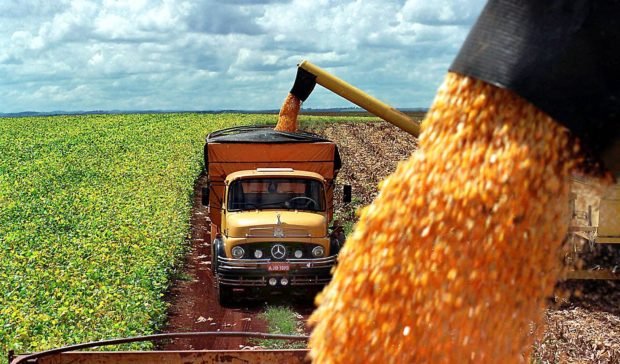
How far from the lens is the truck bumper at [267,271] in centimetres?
1244

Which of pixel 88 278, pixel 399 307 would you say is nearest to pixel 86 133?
pixel 88 278

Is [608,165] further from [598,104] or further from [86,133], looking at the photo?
[86,133]

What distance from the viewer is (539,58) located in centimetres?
266

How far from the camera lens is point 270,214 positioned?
12.8 metres

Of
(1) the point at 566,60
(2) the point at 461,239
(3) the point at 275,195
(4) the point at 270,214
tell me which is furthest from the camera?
(3) the point at 275,195

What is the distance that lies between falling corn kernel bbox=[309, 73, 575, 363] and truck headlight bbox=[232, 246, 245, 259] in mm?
9577

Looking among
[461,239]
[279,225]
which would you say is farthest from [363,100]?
[461,239]

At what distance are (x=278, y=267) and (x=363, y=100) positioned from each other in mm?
4096

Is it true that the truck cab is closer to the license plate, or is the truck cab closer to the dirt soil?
the license plate

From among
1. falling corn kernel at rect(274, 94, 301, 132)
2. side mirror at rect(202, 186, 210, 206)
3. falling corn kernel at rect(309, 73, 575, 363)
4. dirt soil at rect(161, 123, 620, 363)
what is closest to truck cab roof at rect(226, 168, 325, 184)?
side mirror at rect(202, 186, 210, 206)

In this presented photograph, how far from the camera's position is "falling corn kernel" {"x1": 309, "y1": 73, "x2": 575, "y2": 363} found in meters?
2.92

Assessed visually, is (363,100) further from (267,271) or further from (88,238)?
(88,238)

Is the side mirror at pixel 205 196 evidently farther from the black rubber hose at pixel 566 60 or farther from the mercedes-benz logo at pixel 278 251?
the black rubber hose at pixel 566 60

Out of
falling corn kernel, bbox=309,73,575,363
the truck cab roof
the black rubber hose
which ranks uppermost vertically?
the black rubber hose
